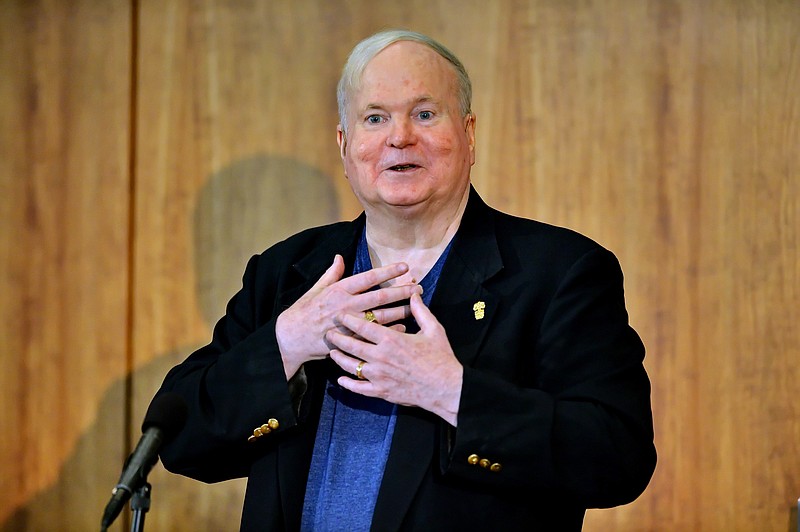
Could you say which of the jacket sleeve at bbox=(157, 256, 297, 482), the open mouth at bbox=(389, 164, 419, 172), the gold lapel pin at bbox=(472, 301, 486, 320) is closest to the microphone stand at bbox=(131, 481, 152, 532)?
the jacket sleeve at bbox=(157, 256, 297, 482)

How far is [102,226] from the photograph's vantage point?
343 cm

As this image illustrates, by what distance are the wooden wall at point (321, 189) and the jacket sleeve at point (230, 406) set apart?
131 centimetres

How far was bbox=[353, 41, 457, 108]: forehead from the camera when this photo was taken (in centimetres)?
212

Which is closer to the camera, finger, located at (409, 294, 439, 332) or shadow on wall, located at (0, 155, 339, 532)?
finger, located at (409, 294, 439, 332)

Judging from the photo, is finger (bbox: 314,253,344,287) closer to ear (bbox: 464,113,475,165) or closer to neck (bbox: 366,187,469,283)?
neck (bbox: 366,187,469,283)

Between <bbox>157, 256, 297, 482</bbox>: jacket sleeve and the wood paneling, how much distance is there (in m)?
1.36

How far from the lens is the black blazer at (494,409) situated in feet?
6.00

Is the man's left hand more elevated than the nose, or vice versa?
the nose

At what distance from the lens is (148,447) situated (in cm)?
152

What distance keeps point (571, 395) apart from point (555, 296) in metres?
0.21

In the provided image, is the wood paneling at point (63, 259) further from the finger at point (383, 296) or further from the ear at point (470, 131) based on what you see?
the finger at point (383, 296)

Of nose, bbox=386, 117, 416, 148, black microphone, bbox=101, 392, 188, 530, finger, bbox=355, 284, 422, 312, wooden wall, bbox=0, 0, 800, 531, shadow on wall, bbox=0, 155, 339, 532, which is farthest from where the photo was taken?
shadow on wall, bbox=0, 155, 339, 532

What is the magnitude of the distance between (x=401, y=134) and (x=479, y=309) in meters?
0.40

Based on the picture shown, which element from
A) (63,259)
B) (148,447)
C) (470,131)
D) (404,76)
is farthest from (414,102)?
(63,259)
